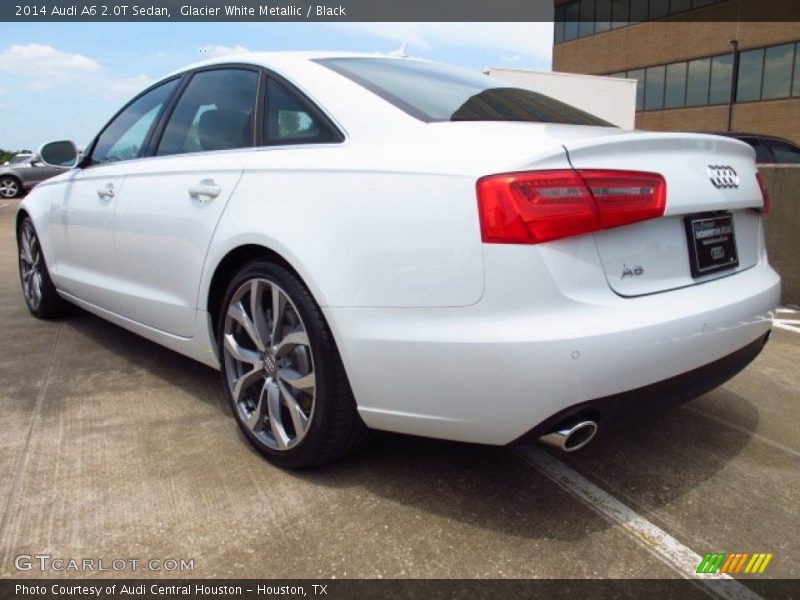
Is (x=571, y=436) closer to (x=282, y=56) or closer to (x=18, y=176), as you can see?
(x=282, y=56)

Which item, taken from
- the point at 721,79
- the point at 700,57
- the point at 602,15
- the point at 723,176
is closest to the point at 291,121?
the point at 723,176

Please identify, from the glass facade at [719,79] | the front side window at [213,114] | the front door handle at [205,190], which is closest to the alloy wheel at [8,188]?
the front side window at [213,114]

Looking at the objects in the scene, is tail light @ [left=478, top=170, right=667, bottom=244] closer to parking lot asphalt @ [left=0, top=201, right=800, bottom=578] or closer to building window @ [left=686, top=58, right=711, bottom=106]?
parking lot asphalt @ [left=0, top=201, right=800, bottom=578]

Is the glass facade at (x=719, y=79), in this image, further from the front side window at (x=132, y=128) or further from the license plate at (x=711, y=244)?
the front side window at (x=132, y=128)

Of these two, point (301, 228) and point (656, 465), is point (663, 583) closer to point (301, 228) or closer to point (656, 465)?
point (656, 465)

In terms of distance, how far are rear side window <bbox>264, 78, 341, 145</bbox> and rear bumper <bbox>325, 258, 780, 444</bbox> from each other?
67cm

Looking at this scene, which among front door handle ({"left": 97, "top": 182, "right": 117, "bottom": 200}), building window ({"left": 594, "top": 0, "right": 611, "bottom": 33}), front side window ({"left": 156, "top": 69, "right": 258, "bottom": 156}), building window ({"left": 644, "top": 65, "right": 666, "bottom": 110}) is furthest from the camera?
building window ({"left": 594, "top": 0, "right": 611, "bottom": 33})

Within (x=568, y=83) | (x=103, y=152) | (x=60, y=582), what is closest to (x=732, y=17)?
(x=568, y=83)

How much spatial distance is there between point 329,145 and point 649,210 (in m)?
1.05

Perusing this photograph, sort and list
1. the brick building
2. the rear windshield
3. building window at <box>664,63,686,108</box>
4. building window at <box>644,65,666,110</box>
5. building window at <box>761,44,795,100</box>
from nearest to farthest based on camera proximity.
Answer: the rear windshield, building window at <box>761,44,795,100</box>, the brick building, building window at <box>664,63,686,108</box>, building window at <box>644,65,666,110</box>

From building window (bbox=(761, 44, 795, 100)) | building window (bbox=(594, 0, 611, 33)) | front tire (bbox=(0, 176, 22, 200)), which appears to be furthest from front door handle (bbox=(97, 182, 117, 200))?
building window (bbox=(594, 0, 611, 33))

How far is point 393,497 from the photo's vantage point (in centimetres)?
221

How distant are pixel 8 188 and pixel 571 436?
70.5 ft

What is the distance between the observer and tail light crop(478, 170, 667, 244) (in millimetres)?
1735
